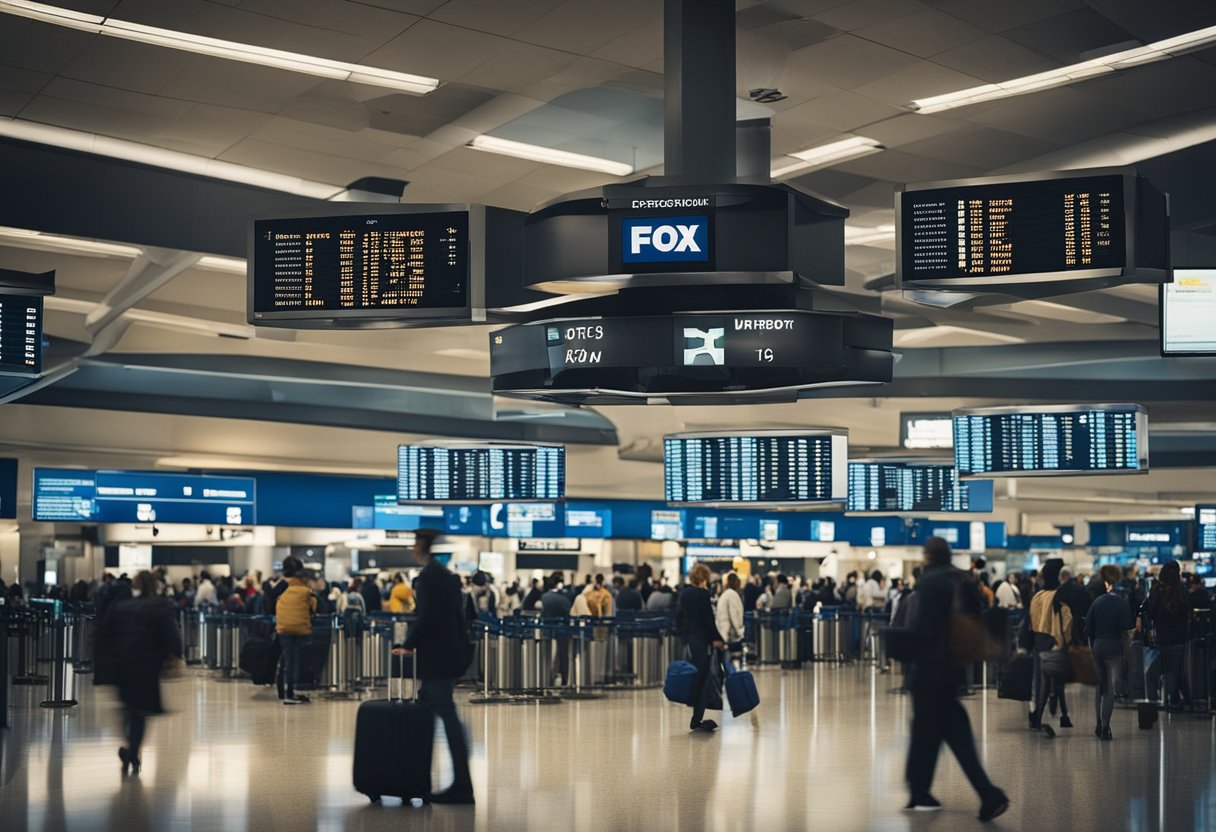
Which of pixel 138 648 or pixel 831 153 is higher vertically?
pixel 831 153

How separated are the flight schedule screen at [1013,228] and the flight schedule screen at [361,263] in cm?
264

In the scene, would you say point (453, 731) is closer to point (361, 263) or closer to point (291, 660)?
point (361, 263)

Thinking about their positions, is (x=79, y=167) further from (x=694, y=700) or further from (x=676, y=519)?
(x=676, y=519)

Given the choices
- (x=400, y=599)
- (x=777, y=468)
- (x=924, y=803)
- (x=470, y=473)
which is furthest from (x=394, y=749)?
(x=470, y=473)

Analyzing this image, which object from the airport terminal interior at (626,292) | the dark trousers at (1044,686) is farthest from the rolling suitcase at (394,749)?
the dark trousers at (1044,686)

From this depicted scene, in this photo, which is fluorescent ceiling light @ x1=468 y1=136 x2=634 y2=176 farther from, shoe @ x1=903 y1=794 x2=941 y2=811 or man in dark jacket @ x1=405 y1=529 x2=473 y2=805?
shoe @ x1=903 y1=794 x2=941 y2=811

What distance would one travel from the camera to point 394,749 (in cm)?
832

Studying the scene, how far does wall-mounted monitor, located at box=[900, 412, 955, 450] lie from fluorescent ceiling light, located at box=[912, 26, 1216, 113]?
12.0 metres

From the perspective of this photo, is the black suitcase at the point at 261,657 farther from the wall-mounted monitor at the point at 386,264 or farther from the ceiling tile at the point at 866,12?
the ceiling tile at the point at 866,12

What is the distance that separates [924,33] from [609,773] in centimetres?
518

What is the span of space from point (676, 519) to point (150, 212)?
22.4 meters

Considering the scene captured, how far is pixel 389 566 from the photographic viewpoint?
100 feet

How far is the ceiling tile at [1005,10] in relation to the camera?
812cm

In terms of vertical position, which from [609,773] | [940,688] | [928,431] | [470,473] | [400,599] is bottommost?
[609,773]
